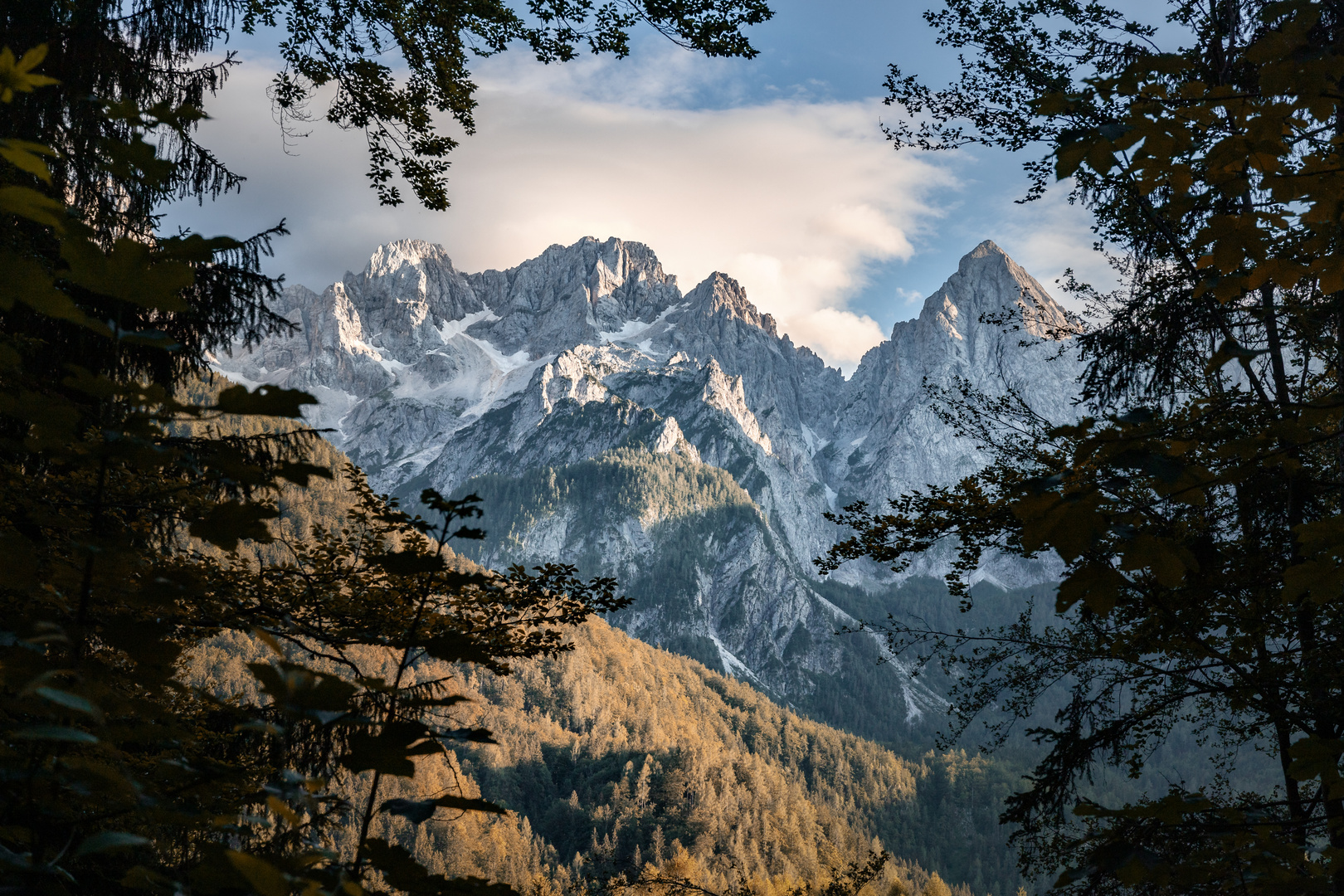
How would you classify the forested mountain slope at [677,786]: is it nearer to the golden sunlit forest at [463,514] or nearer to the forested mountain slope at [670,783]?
the forested mountain slope at [670,783]

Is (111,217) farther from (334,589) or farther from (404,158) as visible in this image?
(334,589)

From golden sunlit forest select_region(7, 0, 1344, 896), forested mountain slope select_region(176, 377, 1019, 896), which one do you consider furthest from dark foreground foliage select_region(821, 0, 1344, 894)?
forested mountain slope select_region(176, 377, 1019, 896)

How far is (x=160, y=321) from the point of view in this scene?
6.56 metres

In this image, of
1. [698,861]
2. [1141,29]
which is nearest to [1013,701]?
[1141,29]

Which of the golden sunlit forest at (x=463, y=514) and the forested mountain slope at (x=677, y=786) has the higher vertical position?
the golden sunlit forest at (x=463, y=514)

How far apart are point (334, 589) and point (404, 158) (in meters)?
4.02

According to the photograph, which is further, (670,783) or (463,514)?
(670,783)

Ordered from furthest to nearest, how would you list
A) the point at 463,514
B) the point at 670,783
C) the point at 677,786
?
the point at 670,783 < the point at 677,786 < the point at 463,514

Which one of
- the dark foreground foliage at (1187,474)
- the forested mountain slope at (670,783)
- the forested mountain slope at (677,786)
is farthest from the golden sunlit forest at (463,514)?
the forested mountain slope at (677,786)

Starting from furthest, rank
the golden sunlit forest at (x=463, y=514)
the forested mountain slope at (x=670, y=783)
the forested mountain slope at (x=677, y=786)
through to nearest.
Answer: the forested mountain slope at (x=677, y=786)
the forested mountain slope at (x=670, y=783)
the golden sunlit forest at (x=463, y=514)

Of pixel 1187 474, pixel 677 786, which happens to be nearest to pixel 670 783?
pixel 677 786

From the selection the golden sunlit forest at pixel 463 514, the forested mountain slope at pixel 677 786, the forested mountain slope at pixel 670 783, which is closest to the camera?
the golden sunlit forest at pixel 463 514

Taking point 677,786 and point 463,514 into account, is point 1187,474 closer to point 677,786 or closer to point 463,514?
point 463,514

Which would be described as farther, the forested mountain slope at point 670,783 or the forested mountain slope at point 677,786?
the forested mountain slope at point 677,786
